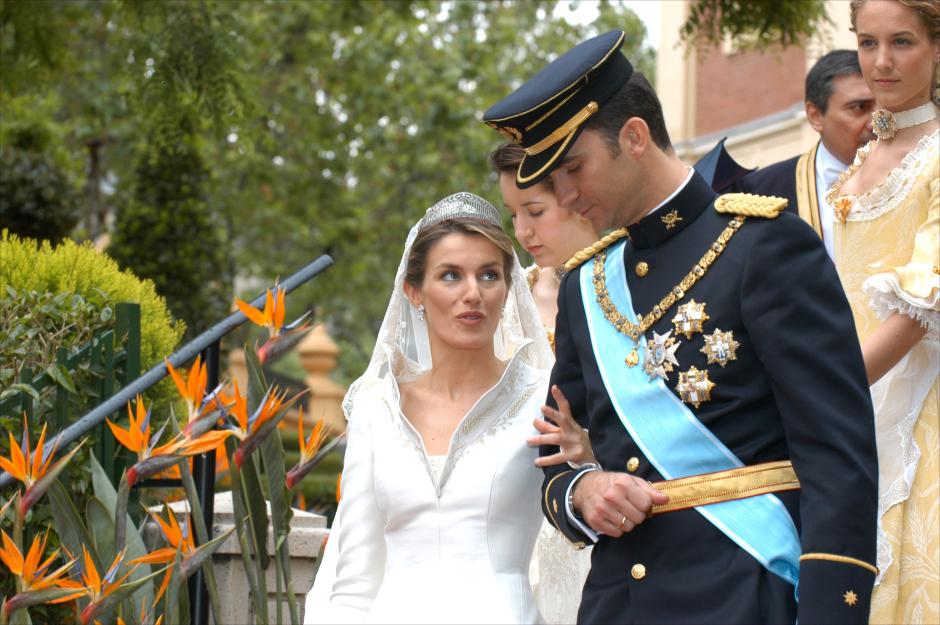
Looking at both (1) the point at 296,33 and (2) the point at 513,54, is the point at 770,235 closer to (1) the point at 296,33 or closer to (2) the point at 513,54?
(1) the point at 296,33

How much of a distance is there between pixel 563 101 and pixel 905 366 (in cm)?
120

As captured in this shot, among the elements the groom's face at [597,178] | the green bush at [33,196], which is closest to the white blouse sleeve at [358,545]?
the groom's face at [597,178]

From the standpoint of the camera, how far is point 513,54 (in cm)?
2002

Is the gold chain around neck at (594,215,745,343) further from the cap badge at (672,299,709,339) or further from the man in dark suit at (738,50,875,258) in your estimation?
the man in dark suit at (738,50,875,258)

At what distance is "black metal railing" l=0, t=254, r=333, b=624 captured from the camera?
5172mm

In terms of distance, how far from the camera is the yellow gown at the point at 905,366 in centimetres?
345

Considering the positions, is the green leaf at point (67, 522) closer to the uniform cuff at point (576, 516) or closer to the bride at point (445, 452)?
the bride at point (445, 452)

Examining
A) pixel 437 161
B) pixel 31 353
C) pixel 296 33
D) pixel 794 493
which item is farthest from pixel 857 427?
pixel 437 161

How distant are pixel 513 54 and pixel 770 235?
1745cm

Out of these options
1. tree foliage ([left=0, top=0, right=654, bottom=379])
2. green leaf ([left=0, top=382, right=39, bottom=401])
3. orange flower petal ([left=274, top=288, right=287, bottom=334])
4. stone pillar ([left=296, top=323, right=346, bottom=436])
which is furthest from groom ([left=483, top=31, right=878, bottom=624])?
stone pillar ([left=296, top=323, right=346, bottom=436])

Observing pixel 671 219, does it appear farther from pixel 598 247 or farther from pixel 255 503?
pixel 255 503

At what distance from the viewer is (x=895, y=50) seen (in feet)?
12.1

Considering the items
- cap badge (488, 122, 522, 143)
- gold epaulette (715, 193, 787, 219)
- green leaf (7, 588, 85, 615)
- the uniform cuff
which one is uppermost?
cap badge (488, 122, 522, 143)

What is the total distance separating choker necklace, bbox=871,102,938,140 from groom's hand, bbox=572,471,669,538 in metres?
1.47
